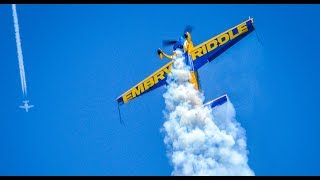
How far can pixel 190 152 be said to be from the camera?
28.5 metres

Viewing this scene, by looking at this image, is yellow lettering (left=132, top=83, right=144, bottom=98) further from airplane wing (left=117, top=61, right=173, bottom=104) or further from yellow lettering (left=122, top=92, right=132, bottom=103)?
yellow lettering (left=122, top=92, right=132, bottom=103)

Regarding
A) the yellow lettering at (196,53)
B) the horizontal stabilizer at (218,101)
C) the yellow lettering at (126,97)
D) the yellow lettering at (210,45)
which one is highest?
the yellow lettering at (210,45)

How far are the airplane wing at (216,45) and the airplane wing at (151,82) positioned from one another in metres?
2.16

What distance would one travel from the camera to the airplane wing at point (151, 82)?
34.6m

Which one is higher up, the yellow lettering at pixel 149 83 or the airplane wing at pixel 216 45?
the airplane wing at pixel 216 45

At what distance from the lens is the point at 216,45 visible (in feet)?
108

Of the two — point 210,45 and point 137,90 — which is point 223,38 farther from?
point 137,90

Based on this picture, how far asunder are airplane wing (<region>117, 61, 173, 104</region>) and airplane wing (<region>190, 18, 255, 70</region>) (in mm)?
2161

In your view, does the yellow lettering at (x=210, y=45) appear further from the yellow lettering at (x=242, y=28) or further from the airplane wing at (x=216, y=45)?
the yellow lettering at (x=242, y=28)

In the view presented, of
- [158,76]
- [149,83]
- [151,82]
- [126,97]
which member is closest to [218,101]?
[158,76]

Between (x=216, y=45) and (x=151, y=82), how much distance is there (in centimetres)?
553

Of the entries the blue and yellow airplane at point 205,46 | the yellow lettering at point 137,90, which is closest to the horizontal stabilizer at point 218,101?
the blue and yellow airplane at point 205,46
